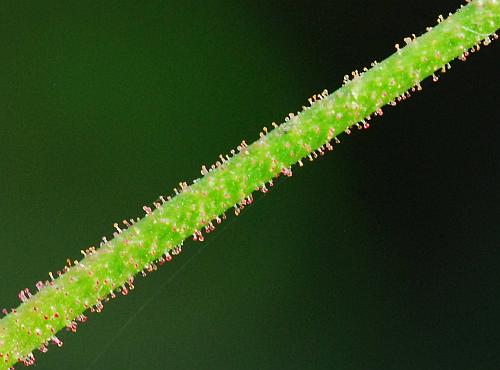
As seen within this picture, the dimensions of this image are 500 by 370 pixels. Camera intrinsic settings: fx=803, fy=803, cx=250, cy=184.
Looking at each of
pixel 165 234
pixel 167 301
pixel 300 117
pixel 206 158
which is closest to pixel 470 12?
pixel 300 117

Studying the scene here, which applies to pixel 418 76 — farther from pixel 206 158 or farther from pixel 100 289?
pixel 206 158

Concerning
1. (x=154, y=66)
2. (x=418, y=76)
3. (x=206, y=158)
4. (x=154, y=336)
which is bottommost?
(x=418, y=76)

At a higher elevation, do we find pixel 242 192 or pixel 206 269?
pixel 206 269

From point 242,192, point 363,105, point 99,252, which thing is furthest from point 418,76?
point 99,252

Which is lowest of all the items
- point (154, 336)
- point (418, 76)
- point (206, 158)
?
point (418, 76)

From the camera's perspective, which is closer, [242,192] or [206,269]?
[242,192]

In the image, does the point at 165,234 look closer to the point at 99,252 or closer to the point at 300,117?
the point at 99,252

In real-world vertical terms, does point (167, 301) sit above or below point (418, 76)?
above

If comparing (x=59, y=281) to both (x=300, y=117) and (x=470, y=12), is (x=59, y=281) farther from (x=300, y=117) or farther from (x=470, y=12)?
(x=470, y=12)
